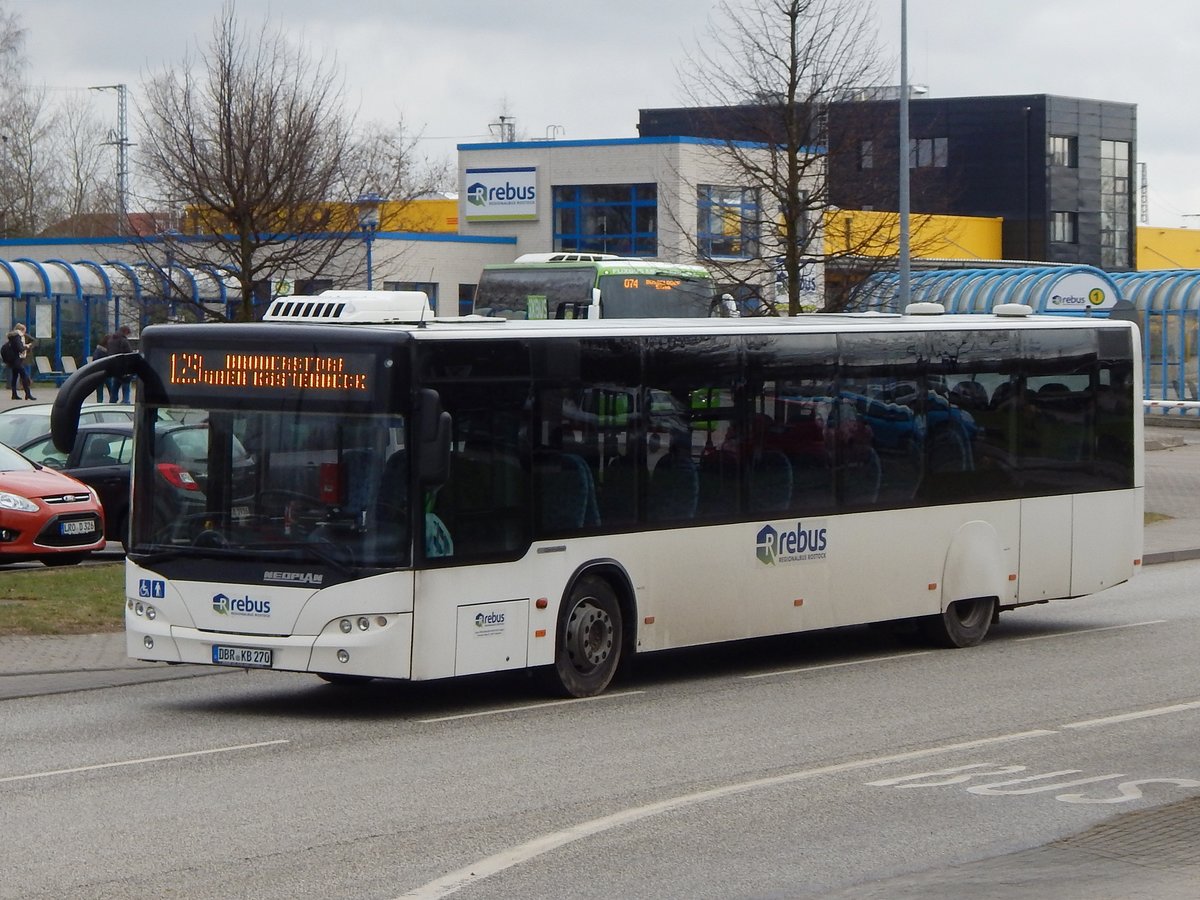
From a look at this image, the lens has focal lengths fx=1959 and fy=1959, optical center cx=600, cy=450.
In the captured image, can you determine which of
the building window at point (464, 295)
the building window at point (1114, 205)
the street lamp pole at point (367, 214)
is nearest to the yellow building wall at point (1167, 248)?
the building window at point (1114, 205)

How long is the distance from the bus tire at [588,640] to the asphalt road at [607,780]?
214 millimetres

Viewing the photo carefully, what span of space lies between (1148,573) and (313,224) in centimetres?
1326

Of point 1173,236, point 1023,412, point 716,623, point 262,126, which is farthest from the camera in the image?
point 1173,236

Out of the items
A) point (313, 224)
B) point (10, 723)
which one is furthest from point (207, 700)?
point (313, 224)

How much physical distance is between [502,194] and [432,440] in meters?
48.0

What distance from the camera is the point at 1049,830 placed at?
862cm

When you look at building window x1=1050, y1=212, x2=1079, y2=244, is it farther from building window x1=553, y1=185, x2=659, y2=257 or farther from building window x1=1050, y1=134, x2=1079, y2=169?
building window x1=553, y1=185, x2=659, y2=257

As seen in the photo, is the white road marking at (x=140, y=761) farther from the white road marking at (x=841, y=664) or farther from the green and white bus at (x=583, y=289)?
the green and white bus at (x=583, y=289)

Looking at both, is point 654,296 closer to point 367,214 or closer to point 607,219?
point 367,214

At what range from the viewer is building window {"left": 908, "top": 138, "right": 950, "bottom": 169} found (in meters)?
86.4

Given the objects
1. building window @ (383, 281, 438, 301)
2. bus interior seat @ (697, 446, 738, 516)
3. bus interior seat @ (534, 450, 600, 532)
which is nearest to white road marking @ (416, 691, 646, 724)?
bus interior seat @ (534, 450, 600, 532)

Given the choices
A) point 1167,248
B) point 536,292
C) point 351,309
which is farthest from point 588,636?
point 1167,248

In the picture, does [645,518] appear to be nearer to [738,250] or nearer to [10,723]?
[10,723]

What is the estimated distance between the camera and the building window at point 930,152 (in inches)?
3401
